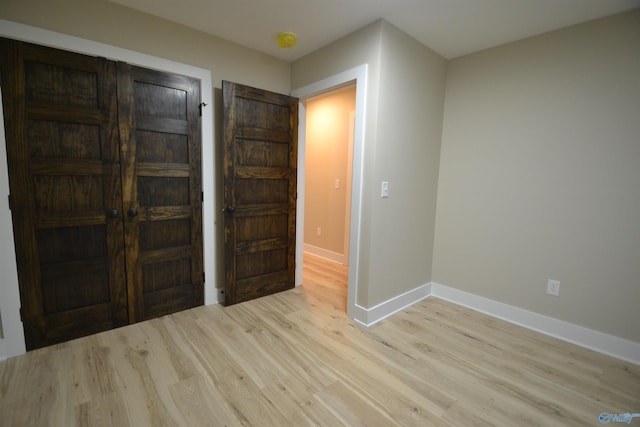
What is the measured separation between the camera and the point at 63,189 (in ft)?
6.32

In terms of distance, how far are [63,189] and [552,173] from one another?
3.68 metres

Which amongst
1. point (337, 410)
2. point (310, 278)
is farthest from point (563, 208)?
point (310, 278)

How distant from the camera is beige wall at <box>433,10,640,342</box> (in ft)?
6.48

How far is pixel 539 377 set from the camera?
5.87 feet

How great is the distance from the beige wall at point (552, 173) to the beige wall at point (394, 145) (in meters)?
0.31

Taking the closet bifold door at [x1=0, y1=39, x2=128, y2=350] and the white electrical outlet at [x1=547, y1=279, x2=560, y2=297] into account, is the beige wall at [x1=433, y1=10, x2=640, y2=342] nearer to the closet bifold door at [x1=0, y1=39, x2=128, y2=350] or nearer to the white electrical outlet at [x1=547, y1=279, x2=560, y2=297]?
the white electrical outlet at [x1=547, y1=279, x2=560, y2=297]

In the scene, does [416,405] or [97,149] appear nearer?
[416,405]

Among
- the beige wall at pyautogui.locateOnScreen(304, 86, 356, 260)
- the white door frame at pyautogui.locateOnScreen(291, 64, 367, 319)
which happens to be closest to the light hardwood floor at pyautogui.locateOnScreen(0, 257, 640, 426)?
the white door frame at pyautogui.locateOnScreen(291, 64, 367, 319)

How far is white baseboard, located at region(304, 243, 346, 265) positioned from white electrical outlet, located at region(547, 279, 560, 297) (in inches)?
93.3

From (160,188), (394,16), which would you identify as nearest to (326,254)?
(160,188)

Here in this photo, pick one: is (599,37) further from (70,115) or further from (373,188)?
(70,115)

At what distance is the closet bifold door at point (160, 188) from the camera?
2.15 meters

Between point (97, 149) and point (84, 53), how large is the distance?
66 centimetres

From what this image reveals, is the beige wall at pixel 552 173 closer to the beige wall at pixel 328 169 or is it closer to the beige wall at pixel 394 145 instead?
the beige wall at pixel 394 145
